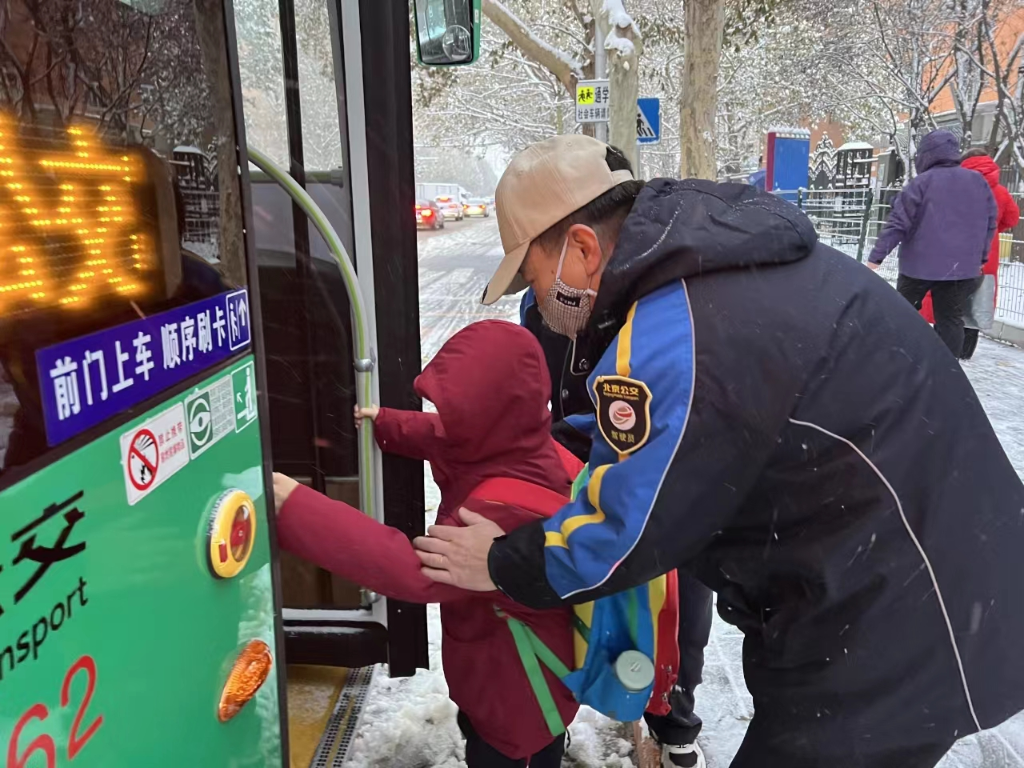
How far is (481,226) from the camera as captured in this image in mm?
30734

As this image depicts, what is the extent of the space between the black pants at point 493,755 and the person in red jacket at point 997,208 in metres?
5.58

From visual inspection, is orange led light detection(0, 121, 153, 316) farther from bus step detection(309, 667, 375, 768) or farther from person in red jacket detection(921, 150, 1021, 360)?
person in red jacket detection(921, 150, 1021, 360)

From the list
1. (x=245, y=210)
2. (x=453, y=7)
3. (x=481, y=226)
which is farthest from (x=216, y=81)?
(x=481, y=226)

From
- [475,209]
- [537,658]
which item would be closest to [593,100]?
[537,658]

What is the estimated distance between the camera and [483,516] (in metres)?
1.59

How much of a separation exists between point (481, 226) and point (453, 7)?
29123mm

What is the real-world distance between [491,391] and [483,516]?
10.2 inches

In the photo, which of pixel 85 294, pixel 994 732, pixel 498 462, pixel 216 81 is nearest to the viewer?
pixel 85 294

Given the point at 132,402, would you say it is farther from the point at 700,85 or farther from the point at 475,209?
the point at 475,209

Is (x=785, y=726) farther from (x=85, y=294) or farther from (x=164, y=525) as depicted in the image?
(x=85, y=294)

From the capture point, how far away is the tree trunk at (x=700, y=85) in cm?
1027

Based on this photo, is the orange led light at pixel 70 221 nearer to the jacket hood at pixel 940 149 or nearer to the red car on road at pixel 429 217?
the jacket hood at pixel 940 149

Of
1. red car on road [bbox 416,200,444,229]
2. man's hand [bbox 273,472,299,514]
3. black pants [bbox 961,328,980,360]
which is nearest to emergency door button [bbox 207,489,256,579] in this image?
man's hand [bbox 273,472,299,514]

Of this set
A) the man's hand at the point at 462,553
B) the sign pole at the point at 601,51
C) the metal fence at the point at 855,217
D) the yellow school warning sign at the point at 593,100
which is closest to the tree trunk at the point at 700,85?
the sign pole at the point at 601,51
